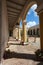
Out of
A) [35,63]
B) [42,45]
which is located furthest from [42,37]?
[35,63]

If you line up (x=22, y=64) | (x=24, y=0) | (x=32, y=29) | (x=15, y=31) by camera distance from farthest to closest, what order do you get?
(x=32, y=29), (x=15, y=31), (x=24, y=0), (x=22, y=64)

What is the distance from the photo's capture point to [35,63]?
190 inches

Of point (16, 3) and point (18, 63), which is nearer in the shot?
point (18, 63)

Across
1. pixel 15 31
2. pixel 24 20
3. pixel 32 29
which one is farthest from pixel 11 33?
pixel 24 20

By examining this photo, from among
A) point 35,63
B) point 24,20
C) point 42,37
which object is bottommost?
point 35,63

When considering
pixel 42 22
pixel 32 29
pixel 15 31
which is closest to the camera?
pixel 42 22

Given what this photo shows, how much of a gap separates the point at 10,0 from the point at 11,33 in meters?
19.5

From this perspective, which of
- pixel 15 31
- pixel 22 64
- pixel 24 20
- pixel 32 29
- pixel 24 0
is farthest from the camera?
pixel 32 29

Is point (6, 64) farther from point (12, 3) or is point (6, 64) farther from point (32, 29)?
point (32, 29)

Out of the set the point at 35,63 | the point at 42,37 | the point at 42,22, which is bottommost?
the point at 35,63

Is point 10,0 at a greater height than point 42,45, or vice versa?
point 10,0

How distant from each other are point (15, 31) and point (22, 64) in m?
22.2

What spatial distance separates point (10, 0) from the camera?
7871 millimetres

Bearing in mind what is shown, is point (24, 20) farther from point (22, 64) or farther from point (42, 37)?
point (22, 64)
